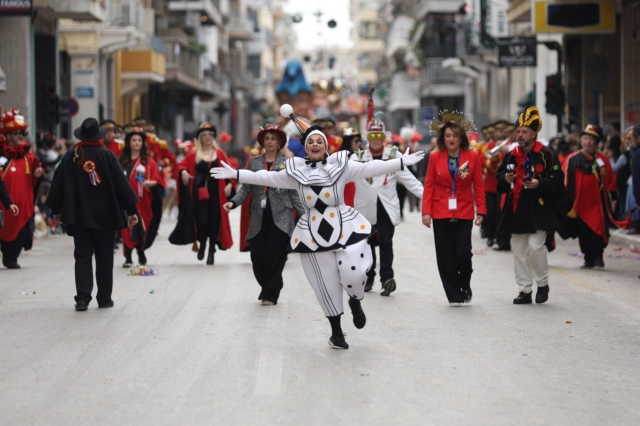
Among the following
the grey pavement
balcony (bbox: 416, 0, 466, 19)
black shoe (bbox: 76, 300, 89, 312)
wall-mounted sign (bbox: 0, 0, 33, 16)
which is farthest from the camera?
balcony (bbox: 416, 0, 466, 19)

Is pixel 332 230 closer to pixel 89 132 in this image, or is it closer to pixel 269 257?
pixel 269 257

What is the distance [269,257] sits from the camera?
12250 mm

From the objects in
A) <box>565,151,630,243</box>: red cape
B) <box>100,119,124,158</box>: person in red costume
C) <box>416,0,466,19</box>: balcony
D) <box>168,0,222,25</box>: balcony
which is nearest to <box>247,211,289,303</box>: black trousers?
<box>565,151,630,243</box>: red cape

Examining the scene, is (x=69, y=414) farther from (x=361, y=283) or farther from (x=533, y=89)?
(x=533, y=89)

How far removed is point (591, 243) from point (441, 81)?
147 ft

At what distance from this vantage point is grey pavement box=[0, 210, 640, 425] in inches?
280

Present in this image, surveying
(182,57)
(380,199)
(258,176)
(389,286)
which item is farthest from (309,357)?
(182,57)

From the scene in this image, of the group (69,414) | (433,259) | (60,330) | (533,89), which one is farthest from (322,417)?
(533,89)

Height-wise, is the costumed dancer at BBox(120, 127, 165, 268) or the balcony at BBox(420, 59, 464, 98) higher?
the balcony at BBox(420, 59, 464, 98)

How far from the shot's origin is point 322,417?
22.6 feet

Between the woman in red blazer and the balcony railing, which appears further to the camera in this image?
the balcony railing

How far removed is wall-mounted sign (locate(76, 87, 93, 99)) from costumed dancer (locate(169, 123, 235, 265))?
1974 cm

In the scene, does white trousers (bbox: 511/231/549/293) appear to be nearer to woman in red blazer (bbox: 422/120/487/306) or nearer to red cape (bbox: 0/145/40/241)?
woman in red blazer (bbox: 422/120/487/306)

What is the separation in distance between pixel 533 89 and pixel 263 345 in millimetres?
32388
